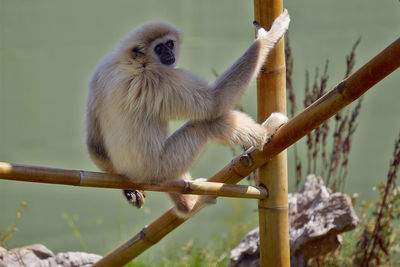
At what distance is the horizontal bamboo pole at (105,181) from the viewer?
8.20 ft

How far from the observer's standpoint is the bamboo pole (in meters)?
2.55

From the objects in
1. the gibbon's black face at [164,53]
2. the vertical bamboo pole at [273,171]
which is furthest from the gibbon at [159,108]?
the vertical bamboo pole at [273,171]

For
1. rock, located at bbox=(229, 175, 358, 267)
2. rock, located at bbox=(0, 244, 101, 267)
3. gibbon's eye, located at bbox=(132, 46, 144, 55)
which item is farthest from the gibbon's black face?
rock, located at bbox=(0, 244, 101, 267)

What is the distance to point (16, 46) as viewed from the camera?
5.05 metres

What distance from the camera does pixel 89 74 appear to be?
527cm

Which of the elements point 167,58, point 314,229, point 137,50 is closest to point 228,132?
point 167,58

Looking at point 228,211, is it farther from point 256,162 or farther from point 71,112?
point 256,162

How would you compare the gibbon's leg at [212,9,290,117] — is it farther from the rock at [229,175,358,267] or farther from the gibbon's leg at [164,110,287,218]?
the rock at [229,175,358,267]

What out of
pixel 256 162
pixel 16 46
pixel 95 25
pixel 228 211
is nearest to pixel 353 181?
pixel 228 211

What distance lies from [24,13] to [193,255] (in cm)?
277

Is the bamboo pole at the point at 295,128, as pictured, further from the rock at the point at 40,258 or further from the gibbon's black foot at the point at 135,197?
the rock at the point at 40,258

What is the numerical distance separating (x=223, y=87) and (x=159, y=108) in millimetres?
401

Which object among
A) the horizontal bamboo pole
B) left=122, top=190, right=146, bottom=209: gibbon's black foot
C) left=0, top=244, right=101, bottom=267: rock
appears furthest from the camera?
left=0, top=244, right=101, bottom=267: rock

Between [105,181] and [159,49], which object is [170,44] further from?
[105,181]
